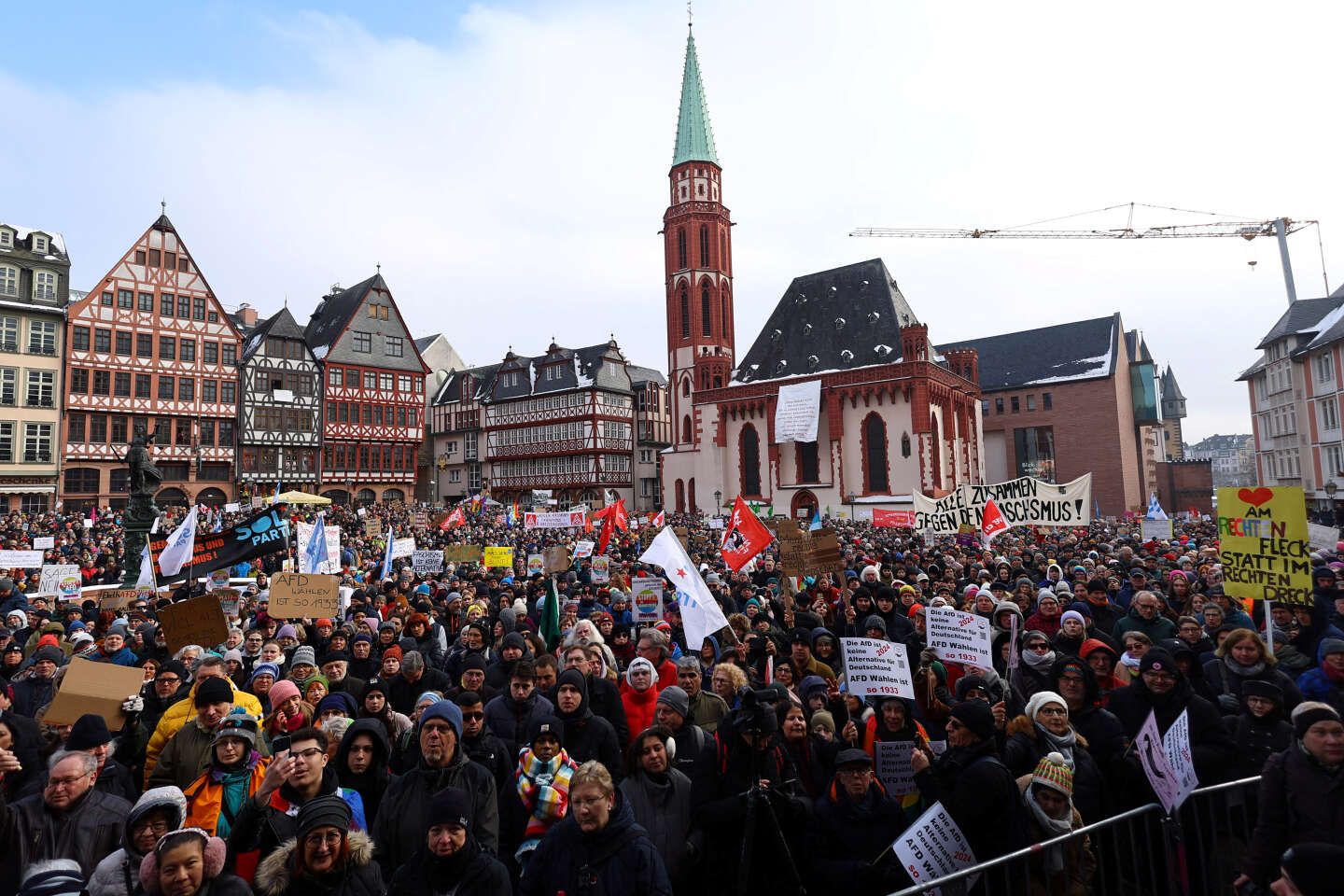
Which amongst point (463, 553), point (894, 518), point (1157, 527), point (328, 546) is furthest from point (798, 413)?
point (328, 546)

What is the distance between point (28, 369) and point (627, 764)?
157 ft

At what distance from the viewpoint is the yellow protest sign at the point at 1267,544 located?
22.9 ft

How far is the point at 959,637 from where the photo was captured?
682 cm

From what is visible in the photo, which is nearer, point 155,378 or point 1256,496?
point 1256,496

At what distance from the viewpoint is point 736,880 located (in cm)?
416

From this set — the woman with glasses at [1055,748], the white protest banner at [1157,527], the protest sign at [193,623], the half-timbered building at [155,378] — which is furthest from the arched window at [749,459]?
the woman with glasses at [1055,748]

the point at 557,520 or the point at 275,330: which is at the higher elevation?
the point at 275,330

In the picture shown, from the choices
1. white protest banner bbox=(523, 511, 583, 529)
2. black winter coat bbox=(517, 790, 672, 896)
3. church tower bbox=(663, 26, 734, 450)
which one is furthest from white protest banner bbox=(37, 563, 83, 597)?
church tower bbox=(663, 26, 734, 450)

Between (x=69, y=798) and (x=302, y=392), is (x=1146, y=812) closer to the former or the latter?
(x=69, y=798)

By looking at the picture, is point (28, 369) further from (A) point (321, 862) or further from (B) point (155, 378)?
(A) point (321, 862)

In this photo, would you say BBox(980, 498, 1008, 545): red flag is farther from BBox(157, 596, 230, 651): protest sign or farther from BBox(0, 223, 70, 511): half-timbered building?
BBox(0, 223, 70, 511): half-timbered building

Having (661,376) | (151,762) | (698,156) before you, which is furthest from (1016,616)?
(661,376)

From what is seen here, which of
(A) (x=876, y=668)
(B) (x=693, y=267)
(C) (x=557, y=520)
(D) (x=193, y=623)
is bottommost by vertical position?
(A) (x=876, y=668)

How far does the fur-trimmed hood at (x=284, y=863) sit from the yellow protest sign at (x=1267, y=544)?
779 cm
